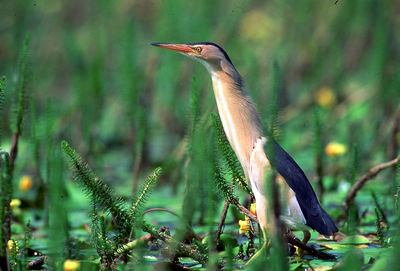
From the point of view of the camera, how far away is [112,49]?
20.1 feet

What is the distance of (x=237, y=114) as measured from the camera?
2.42 m

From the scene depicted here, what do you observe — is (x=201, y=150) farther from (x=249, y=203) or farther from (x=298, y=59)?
(x=298, y=59)

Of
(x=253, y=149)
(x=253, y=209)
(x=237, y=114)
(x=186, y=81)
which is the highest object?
(x=186, y=81)

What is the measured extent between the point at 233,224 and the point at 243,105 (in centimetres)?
75

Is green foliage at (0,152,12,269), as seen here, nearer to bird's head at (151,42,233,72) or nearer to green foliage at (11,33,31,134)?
green foliage at (11,33,31,134)

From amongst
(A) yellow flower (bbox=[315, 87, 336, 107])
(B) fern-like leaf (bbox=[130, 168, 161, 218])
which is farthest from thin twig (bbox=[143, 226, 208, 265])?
(A) yellow flower (bbox=[315, 87, 336, 107])

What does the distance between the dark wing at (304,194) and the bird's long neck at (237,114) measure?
12 centimetres

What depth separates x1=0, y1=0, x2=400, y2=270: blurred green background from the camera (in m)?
3.85

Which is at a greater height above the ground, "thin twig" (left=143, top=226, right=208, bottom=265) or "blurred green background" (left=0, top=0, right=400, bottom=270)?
"blurred green background" (left=0, top=0, right=400, bottom=270)

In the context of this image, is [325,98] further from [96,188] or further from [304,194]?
[96,188]

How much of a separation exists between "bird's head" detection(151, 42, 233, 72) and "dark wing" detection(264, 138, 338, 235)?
0.40 metres

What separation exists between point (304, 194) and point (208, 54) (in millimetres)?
685

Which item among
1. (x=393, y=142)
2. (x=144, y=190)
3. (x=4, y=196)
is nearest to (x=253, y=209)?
(x=144, y=190)

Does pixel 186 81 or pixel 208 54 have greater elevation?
pixel 186 81
